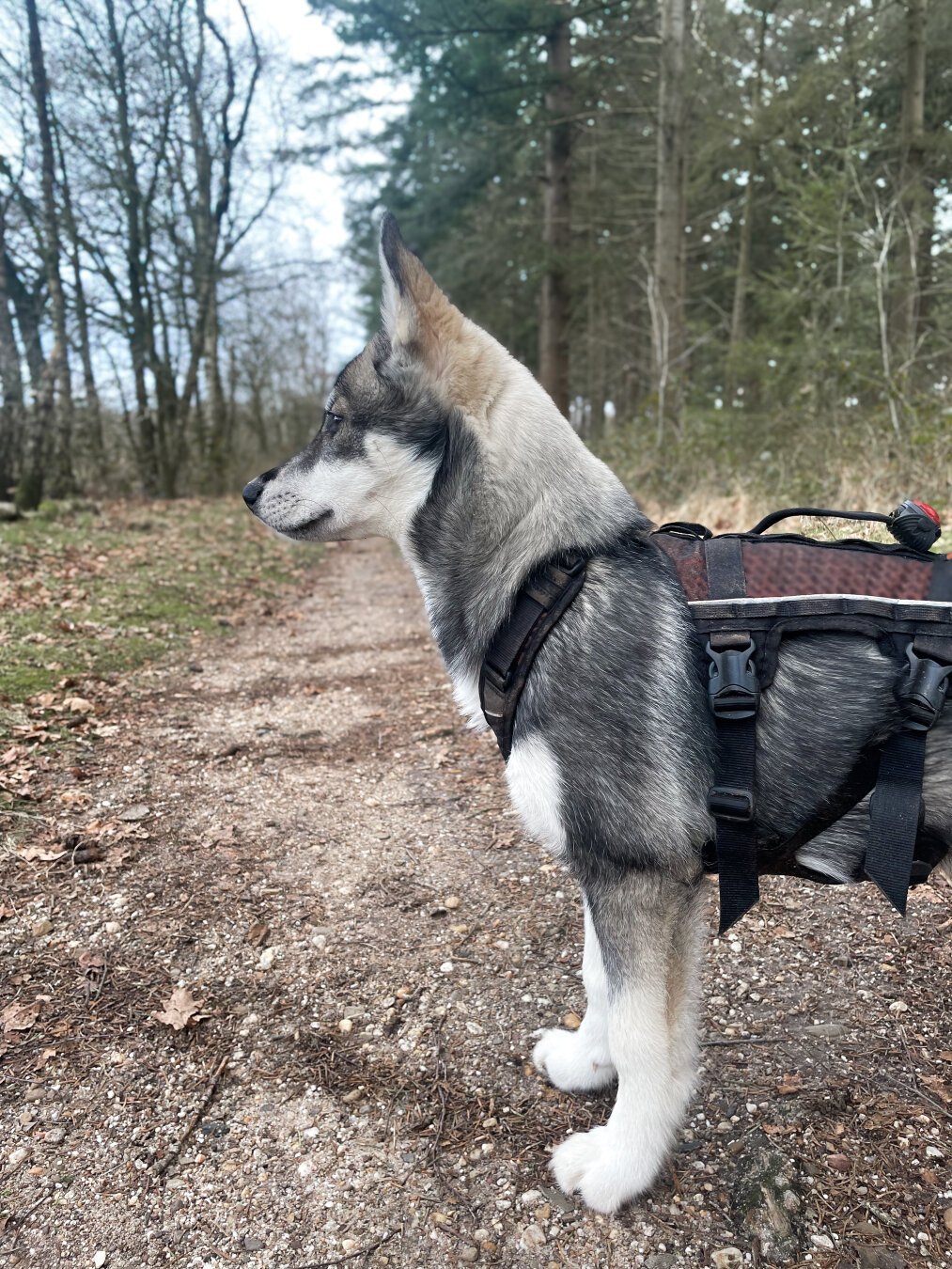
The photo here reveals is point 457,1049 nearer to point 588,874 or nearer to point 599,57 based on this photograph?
point 588,874

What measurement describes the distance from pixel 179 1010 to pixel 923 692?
268cm

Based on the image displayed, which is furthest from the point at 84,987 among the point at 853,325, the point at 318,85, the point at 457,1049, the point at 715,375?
the point at 715,375

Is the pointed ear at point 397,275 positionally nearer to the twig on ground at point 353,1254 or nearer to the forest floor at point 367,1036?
the forest floor at point 367,1036

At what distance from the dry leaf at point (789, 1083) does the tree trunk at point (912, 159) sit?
12.5m

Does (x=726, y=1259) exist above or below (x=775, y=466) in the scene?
below

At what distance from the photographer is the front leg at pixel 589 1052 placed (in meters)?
2.56

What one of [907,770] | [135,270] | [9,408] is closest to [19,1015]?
[907,770]

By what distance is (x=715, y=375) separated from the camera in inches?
859

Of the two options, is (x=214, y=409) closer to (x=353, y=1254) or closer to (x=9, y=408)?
(x=9, y=408)

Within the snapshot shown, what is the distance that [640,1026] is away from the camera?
2.13 m

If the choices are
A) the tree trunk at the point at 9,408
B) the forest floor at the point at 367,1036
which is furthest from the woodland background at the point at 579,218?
the forest floor at the point at 367,1036

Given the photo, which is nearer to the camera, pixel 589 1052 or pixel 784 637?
pixel 784 637

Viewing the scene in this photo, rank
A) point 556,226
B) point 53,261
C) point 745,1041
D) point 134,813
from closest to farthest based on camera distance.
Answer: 1. point 745,1041
2. point 134,813
3. point 53,261
4. point 556,226

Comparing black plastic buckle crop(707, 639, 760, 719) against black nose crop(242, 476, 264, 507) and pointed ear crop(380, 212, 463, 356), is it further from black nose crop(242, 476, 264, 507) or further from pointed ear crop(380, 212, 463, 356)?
black nose crop(242, 476, 264, 507)
